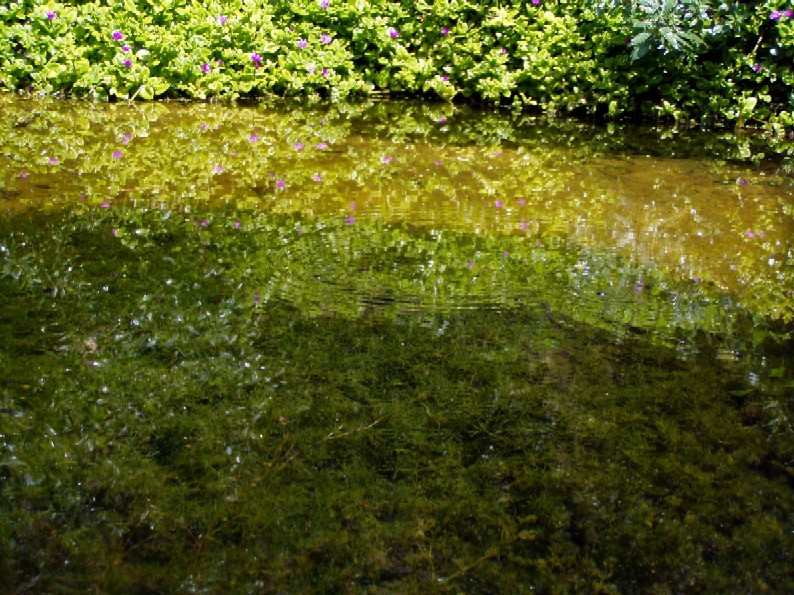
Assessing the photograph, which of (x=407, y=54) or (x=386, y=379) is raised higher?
(x=386, y=379)

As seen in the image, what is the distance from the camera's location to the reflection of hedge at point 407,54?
7203 millimetres

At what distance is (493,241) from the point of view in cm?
466

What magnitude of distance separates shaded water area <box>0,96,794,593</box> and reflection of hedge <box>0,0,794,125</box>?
5.99 feet

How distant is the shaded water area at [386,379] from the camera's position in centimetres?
248

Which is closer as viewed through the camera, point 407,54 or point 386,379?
point 386,379

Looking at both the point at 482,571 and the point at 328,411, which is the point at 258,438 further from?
the point at 482,571

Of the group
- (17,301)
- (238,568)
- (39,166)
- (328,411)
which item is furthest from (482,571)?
(39,166)

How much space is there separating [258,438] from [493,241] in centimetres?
215

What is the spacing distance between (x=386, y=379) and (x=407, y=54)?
5293mm

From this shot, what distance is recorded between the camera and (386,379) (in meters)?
3.27

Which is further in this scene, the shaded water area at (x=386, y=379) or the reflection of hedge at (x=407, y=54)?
the reflection of hedge at (x=407, y=54)

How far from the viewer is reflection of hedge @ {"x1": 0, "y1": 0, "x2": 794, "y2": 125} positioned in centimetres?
720

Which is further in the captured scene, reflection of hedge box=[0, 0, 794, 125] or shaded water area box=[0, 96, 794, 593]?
reflection of hedge box=[0, 0, 794, 125]

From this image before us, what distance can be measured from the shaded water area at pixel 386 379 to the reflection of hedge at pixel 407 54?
1826 mm
